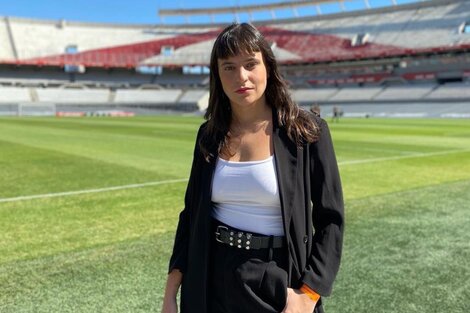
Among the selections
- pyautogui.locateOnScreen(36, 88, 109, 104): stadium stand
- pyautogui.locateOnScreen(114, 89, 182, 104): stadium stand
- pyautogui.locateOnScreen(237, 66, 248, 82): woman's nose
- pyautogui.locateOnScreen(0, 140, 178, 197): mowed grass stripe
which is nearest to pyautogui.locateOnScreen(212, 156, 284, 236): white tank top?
pyautogui.locateOnScreen(237, 66, 248, 82): woman's nose

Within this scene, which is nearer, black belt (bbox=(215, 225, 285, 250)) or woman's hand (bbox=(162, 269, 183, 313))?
black belt (bbox=(215, 225, 285, 250))

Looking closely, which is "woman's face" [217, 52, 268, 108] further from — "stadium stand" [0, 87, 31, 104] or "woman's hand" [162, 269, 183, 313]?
"stadium stand" [0, 87, 31, 104]

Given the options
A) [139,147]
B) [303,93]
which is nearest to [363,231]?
[139,147]

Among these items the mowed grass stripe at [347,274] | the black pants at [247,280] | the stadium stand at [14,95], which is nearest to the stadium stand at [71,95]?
the stadium stand at [14,95]

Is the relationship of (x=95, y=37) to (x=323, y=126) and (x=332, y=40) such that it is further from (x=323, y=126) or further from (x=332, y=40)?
(x=323, y=126)

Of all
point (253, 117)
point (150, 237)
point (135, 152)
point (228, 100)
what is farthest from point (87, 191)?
point (253, 117)

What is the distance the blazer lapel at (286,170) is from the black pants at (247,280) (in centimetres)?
18

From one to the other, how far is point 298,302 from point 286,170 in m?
0.56

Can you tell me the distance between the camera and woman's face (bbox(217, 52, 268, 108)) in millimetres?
1982

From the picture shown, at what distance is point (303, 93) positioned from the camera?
67.2 metres

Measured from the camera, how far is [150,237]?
5711 mm

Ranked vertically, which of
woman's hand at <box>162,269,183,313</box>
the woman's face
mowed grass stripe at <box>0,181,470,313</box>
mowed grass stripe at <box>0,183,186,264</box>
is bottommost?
mowed grass stripe at <box>0,183,186,264</box>

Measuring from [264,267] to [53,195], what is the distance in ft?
23.1

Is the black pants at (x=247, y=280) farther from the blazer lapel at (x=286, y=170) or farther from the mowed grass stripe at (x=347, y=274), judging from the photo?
the mowed grass stripe at (x=347, y=274)
